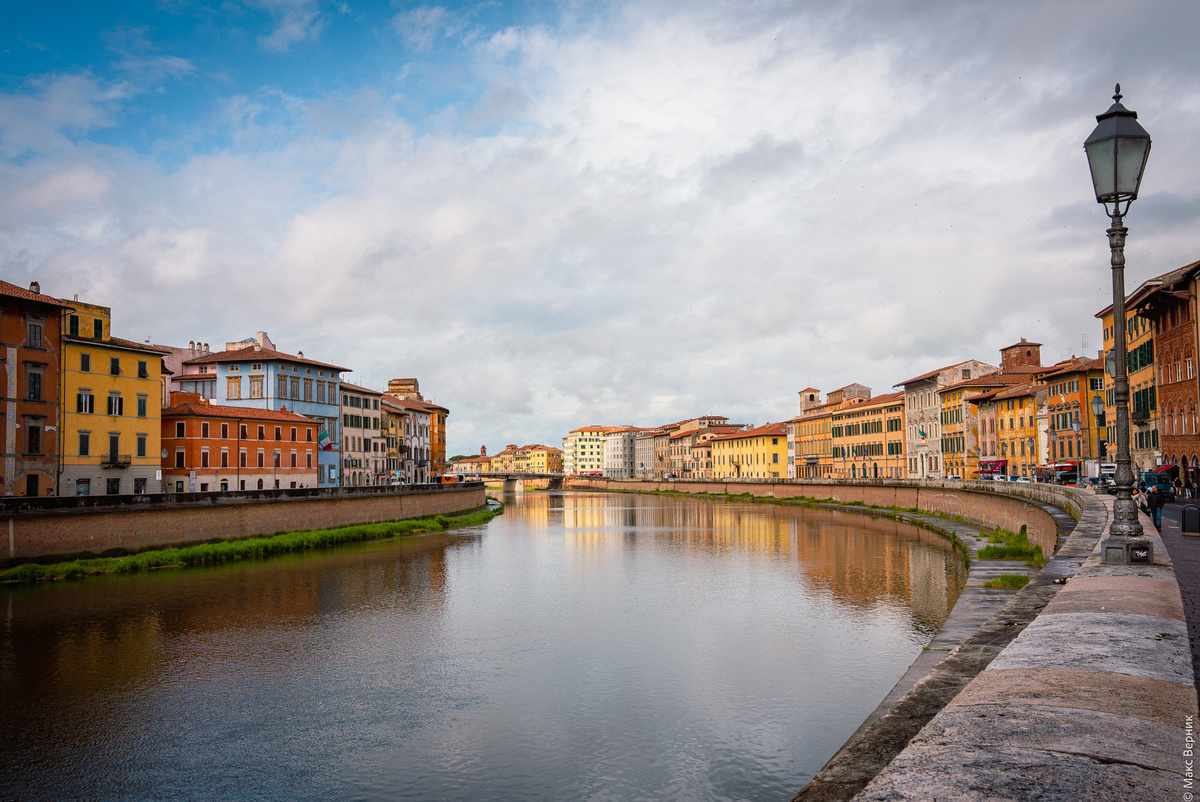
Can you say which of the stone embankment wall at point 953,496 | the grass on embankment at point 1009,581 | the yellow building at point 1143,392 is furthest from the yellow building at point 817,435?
the grass on embankment at point 1009,581

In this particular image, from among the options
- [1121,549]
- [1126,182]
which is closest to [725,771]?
[1121,549]

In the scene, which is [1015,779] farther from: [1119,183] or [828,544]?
[828,544]

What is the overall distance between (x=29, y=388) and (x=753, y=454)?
98011mm

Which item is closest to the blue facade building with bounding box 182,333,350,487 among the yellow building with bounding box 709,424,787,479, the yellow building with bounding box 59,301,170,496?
the yellow building with bounding box 59,301,170,496

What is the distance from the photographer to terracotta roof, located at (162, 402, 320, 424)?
1983 inches

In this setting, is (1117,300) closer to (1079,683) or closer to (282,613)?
(1079,683)

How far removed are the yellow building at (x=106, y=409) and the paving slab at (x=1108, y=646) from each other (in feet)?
144

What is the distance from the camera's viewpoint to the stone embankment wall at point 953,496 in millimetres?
26653

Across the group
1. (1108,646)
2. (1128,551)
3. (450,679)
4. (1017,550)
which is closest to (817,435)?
(1017,550)

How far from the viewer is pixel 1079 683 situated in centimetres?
478

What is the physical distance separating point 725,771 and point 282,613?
1593cm

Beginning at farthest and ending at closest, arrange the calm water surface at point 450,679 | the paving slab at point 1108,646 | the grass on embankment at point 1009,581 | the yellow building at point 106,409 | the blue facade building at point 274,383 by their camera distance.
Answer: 1. the blue facade building at point 274,383
2. the yellow building at point 106,409
3. the grass on embankment at point 1009,581
4. the calm water surface at point 450,679
5. the paving slab at point 1108,646

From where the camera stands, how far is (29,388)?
37.5m

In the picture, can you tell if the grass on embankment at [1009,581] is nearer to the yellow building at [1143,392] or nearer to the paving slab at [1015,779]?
the paving slab at [1015,779]
